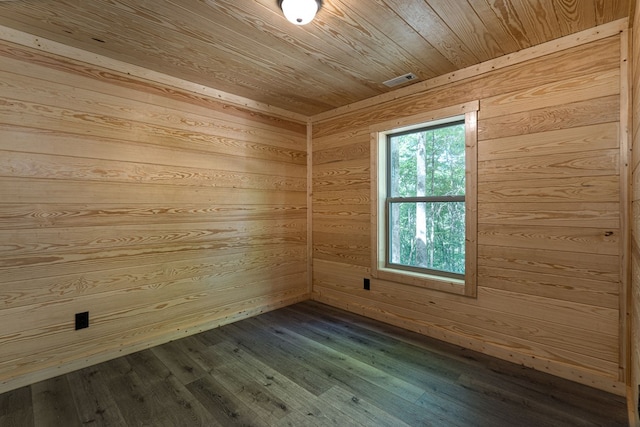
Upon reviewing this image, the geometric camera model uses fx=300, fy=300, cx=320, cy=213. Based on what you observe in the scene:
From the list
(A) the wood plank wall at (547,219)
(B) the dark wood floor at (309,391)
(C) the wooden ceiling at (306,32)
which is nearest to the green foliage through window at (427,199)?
(A) the wood plank wall at (547,219)

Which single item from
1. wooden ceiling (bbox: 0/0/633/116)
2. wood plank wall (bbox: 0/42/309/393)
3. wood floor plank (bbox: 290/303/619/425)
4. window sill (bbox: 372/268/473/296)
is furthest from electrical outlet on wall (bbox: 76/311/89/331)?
window sill (bbox: 372/268/473/296)

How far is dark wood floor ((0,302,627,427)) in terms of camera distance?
63.8 inches

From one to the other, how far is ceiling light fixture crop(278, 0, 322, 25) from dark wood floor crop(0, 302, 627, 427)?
7.16 feet

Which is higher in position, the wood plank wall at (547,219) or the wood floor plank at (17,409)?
the wood plank wall at (547,219)

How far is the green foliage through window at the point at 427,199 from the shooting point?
2.56 meters

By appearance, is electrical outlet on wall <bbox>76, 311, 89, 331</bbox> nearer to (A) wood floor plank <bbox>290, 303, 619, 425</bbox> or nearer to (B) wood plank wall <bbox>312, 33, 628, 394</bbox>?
(A) wood floor plank <bbox>290, 303, 619, 425</bbox>

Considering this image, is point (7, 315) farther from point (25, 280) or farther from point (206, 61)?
point (206, 61)

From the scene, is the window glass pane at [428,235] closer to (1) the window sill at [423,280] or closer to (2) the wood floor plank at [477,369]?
(1) the window sill at [423,280]

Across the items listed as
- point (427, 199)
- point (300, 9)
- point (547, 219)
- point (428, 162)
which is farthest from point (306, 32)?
point (547, 219)

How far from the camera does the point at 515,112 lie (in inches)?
85.2

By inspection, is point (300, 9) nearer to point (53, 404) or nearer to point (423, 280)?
point (423, 280)

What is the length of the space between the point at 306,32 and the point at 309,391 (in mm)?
2249

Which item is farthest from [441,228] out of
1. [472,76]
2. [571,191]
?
[472,76]

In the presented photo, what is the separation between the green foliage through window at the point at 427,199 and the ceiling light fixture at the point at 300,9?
1.54m
